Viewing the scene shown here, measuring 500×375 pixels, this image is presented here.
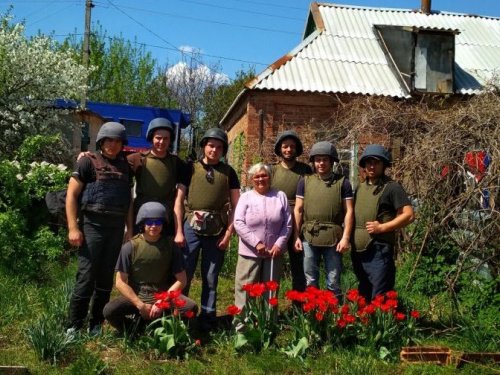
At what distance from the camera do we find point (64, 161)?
13.1m

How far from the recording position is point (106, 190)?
4496 millimetres

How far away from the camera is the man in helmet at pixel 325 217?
4863mm

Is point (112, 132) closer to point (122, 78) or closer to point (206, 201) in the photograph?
point (206, 201)

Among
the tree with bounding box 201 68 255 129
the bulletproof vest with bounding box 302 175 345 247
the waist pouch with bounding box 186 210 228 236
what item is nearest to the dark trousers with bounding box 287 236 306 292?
Answer: the bulletproof vest with bounding box 302 175 345 247

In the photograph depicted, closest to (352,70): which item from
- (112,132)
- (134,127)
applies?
(134,127)

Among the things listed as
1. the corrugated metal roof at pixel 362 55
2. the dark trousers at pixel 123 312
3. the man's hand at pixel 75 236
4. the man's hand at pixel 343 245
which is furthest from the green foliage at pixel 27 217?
the corrugated metal roof at pixel 362 55

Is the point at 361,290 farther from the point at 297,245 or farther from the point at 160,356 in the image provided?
the point at 160,356

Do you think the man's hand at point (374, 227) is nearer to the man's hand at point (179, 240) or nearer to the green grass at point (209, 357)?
the green grass at point (209, 357)

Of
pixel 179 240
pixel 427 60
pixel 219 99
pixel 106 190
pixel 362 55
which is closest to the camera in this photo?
pixel 106 190

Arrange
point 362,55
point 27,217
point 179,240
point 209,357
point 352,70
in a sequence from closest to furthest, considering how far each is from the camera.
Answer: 1. point 209,357
2. point 179,240
3. point 27,217
4. point 352,70
5. point 362,55

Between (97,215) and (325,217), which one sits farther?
(325,217)

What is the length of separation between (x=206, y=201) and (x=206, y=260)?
516 millimetres

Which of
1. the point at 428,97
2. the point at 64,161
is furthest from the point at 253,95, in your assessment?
the point at 64,161

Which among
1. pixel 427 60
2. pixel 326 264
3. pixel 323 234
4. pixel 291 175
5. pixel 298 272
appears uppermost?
pixel 427 60
